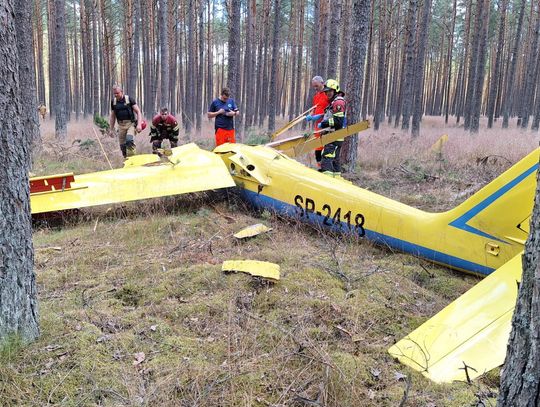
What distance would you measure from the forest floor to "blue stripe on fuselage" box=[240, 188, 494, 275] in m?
0.13

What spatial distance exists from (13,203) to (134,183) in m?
3.82

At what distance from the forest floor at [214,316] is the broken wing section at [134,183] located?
386 millimetres

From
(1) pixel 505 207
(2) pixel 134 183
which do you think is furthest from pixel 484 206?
(2) pixel 134 183

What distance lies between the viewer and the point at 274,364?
116 inches

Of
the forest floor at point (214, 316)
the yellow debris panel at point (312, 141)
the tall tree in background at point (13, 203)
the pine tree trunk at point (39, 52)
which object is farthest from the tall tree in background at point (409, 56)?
the pine tree trunk at point (39, 52)

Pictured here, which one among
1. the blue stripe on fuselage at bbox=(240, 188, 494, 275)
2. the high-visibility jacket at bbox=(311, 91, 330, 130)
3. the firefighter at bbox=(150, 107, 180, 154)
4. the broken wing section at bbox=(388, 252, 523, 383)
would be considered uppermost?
the high-visibility jacket at bbox=(311, 91, 330, 130)

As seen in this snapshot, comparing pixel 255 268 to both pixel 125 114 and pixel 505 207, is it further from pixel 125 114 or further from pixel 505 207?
pixel 125 114

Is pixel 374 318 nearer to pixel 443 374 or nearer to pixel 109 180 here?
pixel 443 374

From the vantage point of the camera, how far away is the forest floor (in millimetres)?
2656

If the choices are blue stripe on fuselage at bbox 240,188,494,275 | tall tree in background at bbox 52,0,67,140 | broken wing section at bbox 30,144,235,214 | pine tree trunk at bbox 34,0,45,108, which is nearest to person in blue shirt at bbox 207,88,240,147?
broken wing section at bbox 30,144,235,214

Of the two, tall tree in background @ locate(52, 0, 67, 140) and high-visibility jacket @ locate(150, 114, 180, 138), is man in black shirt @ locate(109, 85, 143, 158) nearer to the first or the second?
high-visibility jacket @ locate(150, 114, 180, 138)

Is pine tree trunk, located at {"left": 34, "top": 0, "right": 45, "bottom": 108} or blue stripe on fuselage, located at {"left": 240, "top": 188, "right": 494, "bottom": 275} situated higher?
pine tree trunk, located at {"left": 34, "top": 0, "right": 45, "bottom": 108}

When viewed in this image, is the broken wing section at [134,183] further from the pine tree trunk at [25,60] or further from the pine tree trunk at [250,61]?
the pine tree trunk at [250,61]

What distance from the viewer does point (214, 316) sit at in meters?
3.67
